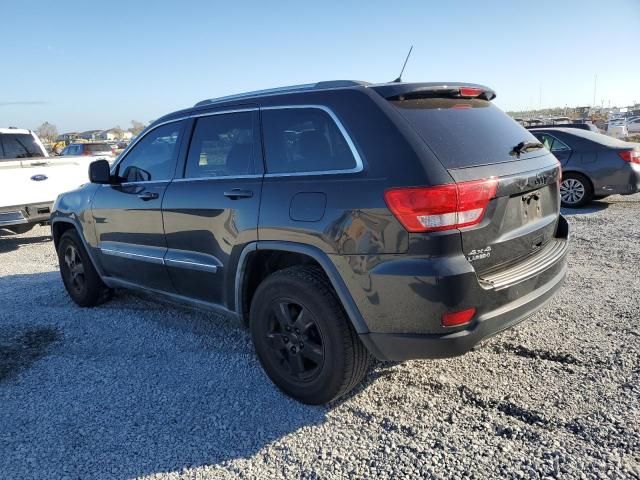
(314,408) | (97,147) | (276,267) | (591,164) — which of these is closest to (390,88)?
(276,267)

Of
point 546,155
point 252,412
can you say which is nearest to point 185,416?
point 252,412

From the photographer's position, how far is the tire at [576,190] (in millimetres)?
9281

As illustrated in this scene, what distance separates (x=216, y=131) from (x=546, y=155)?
2.33 metres

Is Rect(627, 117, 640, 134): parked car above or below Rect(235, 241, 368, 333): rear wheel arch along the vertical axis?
below

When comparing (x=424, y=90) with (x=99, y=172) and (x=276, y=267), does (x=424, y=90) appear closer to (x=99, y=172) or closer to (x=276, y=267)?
(x=276, y=267)

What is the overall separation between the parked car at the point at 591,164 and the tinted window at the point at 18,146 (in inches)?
372

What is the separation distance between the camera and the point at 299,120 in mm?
3217

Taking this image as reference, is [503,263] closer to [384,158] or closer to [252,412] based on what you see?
[384,158]

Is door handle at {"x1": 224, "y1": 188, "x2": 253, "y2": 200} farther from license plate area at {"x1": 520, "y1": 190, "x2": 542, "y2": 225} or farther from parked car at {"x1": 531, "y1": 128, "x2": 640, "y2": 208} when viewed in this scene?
parked car at {"x1": 531, "y1": 128, "x2": 640, "y2": 208}

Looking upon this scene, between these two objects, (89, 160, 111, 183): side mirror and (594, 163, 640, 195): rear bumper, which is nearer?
(89, 160, 111, 183): side mirror

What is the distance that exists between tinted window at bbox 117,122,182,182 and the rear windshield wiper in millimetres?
2490

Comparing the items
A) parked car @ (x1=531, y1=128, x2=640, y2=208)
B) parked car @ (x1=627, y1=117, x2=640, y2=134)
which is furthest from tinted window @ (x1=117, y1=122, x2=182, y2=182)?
parked car @ (x1=627, y1=117, x2=640, y2=134)

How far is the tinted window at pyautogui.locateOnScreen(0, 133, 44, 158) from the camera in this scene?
916 cm

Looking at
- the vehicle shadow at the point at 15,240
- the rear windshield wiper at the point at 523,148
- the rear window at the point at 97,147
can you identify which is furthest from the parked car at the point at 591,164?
the rear window at the point at 97,147
